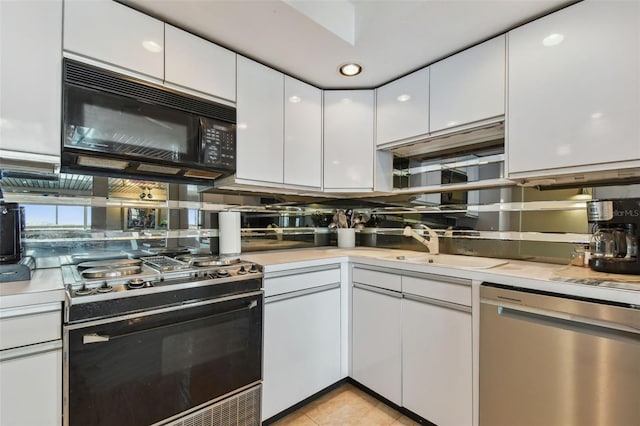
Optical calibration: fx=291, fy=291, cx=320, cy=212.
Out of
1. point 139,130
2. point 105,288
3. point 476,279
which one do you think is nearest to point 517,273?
point 476,279

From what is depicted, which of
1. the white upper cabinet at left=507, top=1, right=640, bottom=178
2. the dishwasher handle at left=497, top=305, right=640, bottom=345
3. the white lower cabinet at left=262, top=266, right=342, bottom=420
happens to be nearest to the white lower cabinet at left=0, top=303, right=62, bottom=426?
the white lower cabinet at left=262, top=266, right=342, bottom=420

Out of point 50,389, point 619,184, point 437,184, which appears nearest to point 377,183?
point 437,184

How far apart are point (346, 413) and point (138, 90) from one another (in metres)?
Result: 2.14

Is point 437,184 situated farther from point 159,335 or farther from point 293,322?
point 159,335

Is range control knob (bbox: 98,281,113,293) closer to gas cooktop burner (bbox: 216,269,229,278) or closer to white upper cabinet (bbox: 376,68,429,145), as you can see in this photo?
gas cooktop burner (bbox: 216,269,229,278)

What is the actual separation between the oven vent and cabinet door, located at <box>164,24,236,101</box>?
1.65m

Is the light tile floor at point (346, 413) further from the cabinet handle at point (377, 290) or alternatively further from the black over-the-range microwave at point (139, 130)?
the black over-the-range microwave at point (139, 130)

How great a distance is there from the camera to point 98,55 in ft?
4.36

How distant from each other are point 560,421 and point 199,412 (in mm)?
1548

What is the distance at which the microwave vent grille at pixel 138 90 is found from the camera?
128 centimetres

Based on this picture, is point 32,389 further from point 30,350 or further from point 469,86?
point 469,86

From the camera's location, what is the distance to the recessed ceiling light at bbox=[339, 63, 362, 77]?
191cm

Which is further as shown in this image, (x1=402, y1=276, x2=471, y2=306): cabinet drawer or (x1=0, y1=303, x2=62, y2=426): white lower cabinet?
(x1=402, y1=276, x2=471, y2=306): cabinet drawer

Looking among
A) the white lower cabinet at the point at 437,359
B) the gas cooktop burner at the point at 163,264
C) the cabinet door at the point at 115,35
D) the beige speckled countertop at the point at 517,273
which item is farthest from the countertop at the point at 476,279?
the cabinet door at the point at 115,35
